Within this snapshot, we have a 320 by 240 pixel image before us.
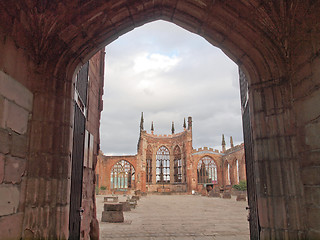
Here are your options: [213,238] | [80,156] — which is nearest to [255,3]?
[80,156]

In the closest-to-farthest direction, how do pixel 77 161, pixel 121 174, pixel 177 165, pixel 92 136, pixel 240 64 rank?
pixel 240 64
pixel 77 161
pixel 92 136
pixel 177 165
pixel 121 174

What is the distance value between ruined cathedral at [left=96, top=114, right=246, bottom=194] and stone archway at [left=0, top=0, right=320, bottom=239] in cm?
3285

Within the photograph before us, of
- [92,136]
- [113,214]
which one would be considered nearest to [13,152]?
[92,136]

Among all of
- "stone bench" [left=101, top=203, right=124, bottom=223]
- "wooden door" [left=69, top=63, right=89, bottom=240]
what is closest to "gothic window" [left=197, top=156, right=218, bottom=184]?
"stone bench" [left=101, top=203, right=124, bottom=223]

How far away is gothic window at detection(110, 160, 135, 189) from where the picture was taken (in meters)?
40.7

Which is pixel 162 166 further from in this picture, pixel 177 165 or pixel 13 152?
pixel 13 152

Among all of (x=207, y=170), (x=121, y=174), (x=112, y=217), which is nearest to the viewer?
(x=112, y=217)

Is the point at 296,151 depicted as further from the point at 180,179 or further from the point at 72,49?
the point at 180,179

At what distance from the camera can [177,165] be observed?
1551 inches

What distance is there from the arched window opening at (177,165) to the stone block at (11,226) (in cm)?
3665

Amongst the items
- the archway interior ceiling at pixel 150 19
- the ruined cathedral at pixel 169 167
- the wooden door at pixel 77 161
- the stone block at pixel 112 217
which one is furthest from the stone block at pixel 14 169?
the ruined cathedral at pixel 169 167

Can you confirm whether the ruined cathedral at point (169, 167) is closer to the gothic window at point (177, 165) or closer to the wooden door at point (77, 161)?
the gothic window at point (177, 165)

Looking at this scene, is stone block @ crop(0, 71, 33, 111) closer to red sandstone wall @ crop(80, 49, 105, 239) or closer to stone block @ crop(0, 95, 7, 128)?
stone block @ crop(0, 95, 7, 128)

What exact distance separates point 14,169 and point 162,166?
123 feet
